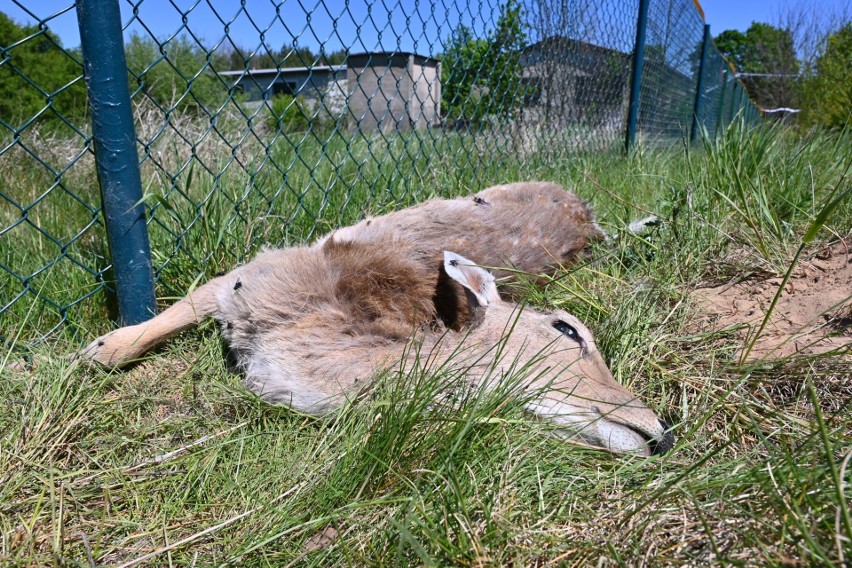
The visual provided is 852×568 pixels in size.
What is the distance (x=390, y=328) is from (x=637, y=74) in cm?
661

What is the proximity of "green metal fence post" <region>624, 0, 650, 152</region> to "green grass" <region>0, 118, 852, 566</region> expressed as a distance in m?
5.31

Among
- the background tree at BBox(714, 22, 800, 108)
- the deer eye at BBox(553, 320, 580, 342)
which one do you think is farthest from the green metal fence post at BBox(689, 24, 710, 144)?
the deer eye at BBox(553, 320, 580, 342)

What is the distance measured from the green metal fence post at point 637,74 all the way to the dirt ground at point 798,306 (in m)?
5.14

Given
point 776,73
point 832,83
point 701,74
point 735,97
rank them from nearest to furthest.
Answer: point 832,83 < point 701,74 < point 735,97 < point 776,73

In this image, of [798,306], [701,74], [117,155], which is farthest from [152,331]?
[701,74]

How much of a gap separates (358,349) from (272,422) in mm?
429

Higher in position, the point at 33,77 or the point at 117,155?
the point at 33,77

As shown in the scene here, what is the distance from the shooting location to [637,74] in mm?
7852

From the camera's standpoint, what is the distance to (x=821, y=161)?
478 cm

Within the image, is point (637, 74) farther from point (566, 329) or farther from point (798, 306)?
point (566, 329)

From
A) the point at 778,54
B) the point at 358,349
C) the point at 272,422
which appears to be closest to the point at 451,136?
the point at 358,349

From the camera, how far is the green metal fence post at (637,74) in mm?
7598

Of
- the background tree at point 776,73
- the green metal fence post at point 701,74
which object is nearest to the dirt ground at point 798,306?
the green metal fence post at point 701,74

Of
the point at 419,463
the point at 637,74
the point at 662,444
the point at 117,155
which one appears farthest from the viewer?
the point at 637,74
